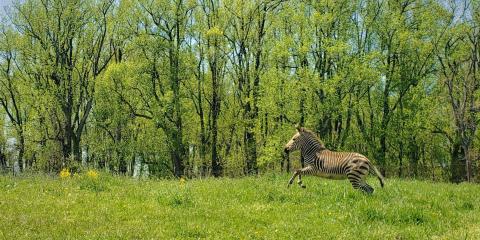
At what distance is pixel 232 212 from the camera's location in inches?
478

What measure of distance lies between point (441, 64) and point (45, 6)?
37368 millimetres

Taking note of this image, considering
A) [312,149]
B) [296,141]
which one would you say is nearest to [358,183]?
[312,149]

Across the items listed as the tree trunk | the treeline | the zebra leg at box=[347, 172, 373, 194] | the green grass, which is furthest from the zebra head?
the tree trunk

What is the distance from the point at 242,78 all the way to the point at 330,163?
111 ft

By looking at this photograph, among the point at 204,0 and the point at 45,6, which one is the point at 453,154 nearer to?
the point at 204,0

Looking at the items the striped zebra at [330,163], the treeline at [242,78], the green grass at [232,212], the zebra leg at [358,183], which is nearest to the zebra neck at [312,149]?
the striped zebra at [330,163]

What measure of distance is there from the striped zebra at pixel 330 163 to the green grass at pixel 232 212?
0.46 meters

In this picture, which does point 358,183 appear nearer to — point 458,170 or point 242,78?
point 458,170

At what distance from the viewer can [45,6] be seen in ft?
145

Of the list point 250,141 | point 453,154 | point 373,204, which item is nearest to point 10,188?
point 373,204

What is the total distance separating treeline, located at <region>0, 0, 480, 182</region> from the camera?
42.2 m

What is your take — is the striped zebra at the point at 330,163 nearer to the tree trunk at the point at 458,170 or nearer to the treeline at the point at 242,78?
the treeline at the point at 242,78

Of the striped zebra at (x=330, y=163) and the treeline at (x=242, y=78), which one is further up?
the treeline at (x=242, y=78)

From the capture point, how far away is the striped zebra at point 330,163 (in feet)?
48.1
